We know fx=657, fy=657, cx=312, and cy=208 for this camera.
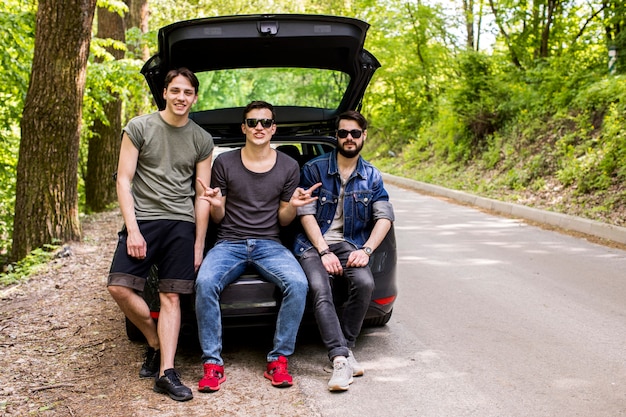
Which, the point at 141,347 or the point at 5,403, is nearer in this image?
the point at 5,403

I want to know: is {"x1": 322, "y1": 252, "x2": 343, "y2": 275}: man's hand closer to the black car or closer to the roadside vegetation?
the black car

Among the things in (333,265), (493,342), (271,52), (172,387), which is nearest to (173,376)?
(172,387)

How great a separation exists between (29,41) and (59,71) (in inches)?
75.6

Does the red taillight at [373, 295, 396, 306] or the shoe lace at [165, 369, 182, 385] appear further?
the red taillight at [373, 295, 396, 306]

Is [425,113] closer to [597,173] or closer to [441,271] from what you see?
[597,173]

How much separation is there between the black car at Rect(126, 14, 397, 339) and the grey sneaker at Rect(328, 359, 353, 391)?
0.55m

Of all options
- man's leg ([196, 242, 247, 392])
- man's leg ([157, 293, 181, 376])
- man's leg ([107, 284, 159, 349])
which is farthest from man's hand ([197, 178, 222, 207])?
man's leg ([107, 284, 159, 349])

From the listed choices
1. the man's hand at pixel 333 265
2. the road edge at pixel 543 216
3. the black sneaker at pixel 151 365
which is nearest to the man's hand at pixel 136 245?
the black sneaker at pixel 151 365

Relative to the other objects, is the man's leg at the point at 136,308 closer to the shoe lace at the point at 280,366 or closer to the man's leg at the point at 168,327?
the man's leg at the point at 168,327

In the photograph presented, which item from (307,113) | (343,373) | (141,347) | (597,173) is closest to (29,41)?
(307,113)

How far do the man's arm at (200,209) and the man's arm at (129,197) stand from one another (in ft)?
1.33

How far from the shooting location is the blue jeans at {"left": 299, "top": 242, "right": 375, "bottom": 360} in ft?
14.0

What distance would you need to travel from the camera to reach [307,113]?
6.16 m

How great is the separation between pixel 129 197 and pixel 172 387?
1220 mm
